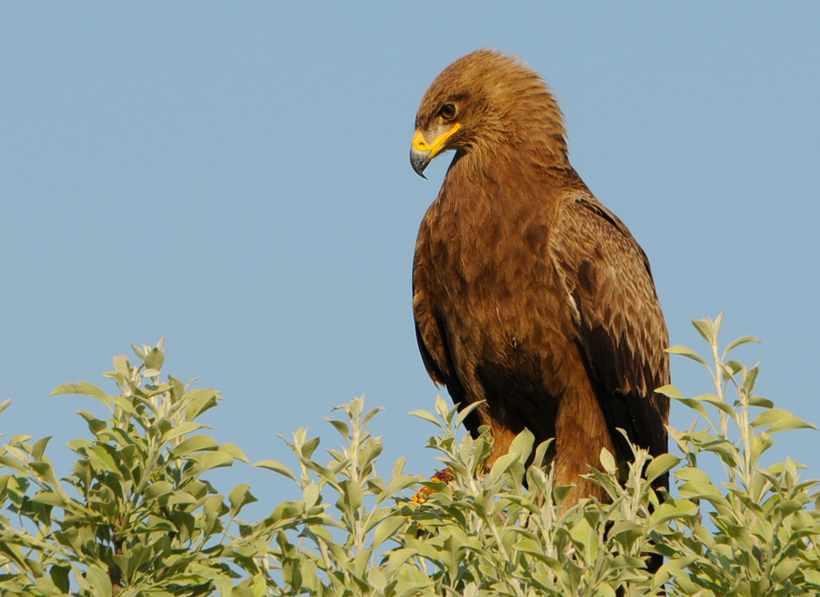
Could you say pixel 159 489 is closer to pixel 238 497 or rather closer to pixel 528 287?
pixel 238 497

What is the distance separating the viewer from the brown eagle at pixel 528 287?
22.3 ft

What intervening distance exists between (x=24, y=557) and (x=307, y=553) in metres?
0.91

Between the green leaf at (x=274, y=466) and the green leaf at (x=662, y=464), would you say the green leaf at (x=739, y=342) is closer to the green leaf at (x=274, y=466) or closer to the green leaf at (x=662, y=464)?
the green leaf at (x=662, y=464)

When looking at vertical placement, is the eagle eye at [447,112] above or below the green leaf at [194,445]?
above

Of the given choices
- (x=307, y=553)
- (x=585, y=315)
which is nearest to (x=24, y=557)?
(x=307, y=553)

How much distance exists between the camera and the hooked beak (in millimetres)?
7547

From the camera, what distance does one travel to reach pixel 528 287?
6.74 meters

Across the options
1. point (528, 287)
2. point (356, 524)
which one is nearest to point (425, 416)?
point (356, 524)

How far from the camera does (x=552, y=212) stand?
6973 mm

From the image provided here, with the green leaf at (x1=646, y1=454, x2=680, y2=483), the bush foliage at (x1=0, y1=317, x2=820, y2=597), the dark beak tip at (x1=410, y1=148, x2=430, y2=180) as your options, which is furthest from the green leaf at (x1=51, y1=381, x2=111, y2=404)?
the dark beak tip at (x1=410, y1=148, x2=430, y2=180)

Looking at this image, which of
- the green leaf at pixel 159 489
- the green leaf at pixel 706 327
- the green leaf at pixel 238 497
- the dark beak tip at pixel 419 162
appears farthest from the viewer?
the dark beak tip at pixel 419 162

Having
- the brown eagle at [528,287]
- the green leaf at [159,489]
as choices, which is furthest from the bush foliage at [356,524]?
the brown eagle at [528,287]

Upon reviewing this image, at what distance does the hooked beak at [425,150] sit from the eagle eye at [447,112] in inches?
3.2

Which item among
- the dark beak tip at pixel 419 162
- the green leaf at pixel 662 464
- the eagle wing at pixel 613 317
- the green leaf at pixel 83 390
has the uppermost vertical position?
the dark beak tip at pixel 419 162
